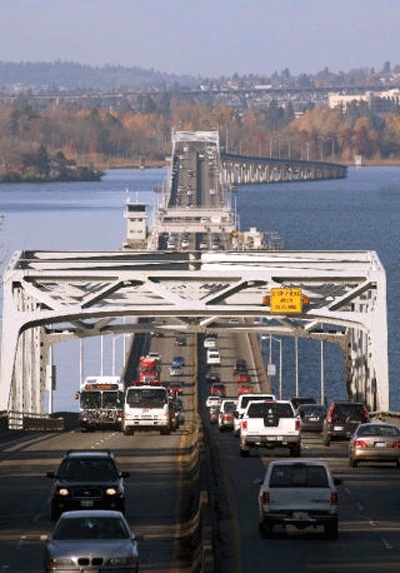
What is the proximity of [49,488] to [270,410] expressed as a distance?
13441 mm

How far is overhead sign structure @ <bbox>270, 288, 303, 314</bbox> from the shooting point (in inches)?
3278

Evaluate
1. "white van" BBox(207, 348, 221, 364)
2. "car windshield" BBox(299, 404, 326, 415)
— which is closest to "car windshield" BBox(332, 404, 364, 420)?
"car windshield" BBox(299, 404, 326, 415)

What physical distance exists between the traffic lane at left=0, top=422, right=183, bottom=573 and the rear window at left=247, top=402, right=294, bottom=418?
269 cm

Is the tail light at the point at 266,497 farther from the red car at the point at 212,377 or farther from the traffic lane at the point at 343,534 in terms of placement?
the red car at the point at 212,377

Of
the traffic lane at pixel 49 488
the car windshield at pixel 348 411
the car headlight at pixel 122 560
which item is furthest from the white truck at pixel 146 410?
the car headlight at pixel 122 560

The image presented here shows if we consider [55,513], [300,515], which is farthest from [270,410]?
[300,515]

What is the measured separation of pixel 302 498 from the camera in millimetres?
33312

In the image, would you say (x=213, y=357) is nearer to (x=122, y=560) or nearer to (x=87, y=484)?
(x=87, y=484)

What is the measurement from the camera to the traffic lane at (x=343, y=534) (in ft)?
99.9

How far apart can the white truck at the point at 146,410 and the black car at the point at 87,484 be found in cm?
3603

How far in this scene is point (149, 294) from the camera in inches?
3691

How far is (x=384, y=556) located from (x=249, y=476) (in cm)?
1746

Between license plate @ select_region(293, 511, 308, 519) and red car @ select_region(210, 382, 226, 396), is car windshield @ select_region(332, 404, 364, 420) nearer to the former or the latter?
license plate @ select_region(293, 511, 308, 519)

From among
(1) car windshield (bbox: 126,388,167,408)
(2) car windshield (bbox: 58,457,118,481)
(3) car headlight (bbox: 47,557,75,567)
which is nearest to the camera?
(3) car headlight (bbox: 47,557,75,567)
